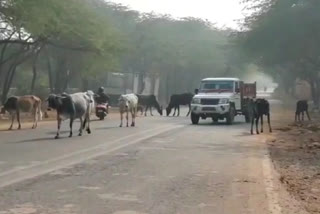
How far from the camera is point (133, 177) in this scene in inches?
466

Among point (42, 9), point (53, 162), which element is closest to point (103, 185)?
point (53, 162)

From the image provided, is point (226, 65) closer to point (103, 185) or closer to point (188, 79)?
point (188, 79)

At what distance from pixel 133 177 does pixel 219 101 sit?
1957 centimetres

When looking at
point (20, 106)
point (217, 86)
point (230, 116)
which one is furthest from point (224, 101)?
point (20, 106)

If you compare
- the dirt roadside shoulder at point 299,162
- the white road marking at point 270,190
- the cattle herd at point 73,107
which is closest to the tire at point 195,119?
the cattle herd at point 73,107

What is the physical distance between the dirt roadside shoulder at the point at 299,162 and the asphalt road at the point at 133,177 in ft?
1.32

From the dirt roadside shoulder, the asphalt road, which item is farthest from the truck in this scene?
the asphalt road

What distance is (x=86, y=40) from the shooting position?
42250mm

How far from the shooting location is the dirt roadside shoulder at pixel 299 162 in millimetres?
10666

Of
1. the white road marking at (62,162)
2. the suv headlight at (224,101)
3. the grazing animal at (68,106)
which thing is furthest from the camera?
the suv headlight at (224,101)

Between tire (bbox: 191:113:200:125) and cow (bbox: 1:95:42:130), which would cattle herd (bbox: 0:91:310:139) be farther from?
tire (bbox: 191:113:200:125)

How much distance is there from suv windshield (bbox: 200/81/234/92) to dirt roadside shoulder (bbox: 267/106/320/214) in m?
5.85

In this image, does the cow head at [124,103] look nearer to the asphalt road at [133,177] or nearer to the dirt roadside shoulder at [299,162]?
the dirt roadside shoulder at [299,162]

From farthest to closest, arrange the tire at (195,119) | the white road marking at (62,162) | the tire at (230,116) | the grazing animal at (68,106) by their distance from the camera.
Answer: the tire at (195,119), the tire at (230,116), the grazing animal at (68,106), the white road marking at (62,162)
